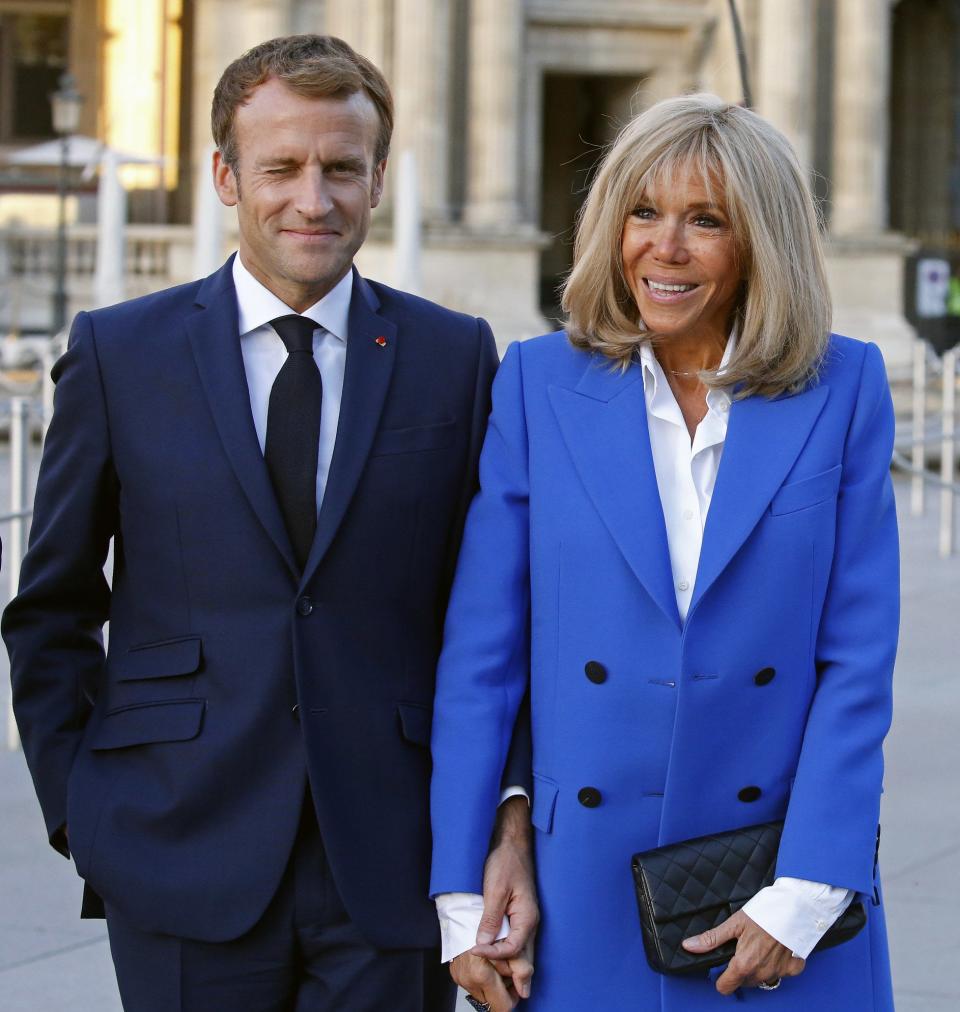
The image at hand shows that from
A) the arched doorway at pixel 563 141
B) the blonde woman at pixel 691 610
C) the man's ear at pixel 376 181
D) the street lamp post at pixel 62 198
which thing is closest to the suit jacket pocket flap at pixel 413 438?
the blonde woman at pixel 691 610

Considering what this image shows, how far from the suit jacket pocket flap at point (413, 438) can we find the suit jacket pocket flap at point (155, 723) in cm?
48

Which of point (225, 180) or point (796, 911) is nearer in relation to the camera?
point (796, 911)

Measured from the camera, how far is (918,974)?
17.7ft

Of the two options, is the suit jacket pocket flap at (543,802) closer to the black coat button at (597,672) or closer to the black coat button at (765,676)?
the black coat button at (597,672)

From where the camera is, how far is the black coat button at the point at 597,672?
290cm

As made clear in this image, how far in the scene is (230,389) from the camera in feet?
9.83

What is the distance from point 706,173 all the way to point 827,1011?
4.20ft

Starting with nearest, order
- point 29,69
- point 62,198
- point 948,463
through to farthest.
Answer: point 948,463 → point 62,198 → point 29,69

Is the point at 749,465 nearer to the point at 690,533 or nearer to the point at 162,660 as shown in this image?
the point at 690,533

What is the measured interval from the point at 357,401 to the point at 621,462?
422mm

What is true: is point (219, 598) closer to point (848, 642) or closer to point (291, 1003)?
point (291, 1003)

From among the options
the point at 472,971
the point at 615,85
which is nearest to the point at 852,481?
the point at 472,971

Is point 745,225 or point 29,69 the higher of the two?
point 29,69

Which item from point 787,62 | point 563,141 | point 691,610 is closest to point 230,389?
point 691,610
